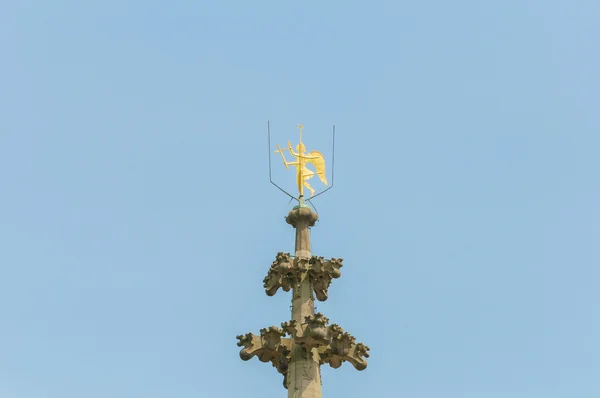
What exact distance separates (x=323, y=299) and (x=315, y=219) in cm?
252

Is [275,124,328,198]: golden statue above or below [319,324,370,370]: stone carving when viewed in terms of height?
above

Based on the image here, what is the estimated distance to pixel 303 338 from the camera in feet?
75.8

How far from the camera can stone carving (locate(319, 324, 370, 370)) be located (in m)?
23.7

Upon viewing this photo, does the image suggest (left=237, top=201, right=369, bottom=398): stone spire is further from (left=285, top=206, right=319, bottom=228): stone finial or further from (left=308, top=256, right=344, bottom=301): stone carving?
(left=285, top=206, right=319, bottom=228): stone finial

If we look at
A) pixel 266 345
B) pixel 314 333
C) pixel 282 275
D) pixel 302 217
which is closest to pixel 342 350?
pixel 314 333

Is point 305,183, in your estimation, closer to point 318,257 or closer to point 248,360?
point 318,257

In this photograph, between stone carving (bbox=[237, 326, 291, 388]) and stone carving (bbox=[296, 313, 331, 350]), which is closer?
stone carving (bbox=[296, 313, 331, 350])

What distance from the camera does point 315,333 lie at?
2295cm

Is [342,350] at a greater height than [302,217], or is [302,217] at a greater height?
[302,217]

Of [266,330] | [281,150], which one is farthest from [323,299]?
[281,150]

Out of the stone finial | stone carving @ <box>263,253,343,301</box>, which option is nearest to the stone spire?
stone carving @ <box>263,253,343,301</box>

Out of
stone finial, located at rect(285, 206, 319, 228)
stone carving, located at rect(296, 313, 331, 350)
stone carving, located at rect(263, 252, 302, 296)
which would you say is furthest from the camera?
stone finial, located at rect(285, 206, 319, 228)

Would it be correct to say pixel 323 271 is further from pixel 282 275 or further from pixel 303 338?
pixel 303 338

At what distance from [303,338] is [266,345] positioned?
98cm
